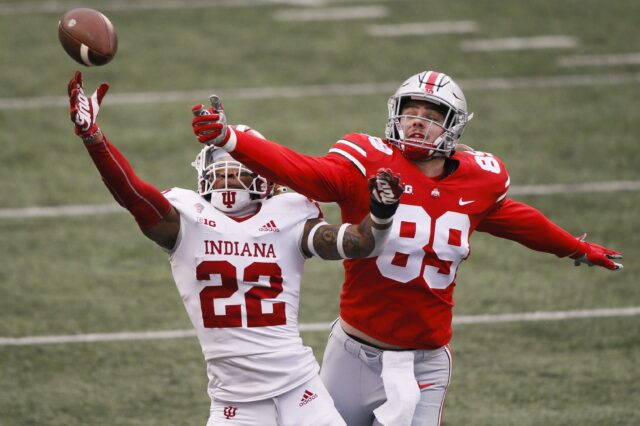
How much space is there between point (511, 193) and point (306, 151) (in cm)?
192

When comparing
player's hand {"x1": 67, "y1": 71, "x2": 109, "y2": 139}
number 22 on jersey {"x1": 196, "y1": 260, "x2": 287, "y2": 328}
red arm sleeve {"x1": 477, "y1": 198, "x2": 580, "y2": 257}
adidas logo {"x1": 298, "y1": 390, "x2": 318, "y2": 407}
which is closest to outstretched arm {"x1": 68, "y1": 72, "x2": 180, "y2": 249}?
player's hand {"x1": 67, "y1": 71, "x2": 109, "y2": 139}

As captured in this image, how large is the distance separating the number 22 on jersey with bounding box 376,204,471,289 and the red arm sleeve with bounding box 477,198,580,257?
304mm

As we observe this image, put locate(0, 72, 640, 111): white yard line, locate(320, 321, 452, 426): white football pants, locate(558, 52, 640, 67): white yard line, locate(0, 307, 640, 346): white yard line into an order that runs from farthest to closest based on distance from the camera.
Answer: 1. locate(558, 52, 640, 67): white yard line
2. locate(0, 72, 640, 111): white yard line
3. locate(0, 307, 640, 346): white yard line
4. locate(320, 321, 452, 426): white football pants

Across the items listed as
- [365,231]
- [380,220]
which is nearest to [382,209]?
[380,220]

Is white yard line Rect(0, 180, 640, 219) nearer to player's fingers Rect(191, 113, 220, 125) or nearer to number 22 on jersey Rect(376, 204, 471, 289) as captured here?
number 22 on jersey Rect(376, 204, 471, 289)

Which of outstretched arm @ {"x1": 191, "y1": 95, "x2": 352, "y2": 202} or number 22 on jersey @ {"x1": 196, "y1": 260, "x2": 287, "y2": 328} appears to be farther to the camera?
number 22 on jersey @ {"x1": 196, "y1": 260, "x2": 287, "y2": 328}

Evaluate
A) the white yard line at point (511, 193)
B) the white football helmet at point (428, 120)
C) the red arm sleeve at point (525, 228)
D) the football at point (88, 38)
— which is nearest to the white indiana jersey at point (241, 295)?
the white football helmet at point (428, 120)

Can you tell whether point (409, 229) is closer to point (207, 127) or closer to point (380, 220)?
point (380, 220)

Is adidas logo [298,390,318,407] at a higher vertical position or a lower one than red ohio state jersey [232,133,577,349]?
lower

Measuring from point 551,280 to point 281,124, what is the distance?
3.73 meters

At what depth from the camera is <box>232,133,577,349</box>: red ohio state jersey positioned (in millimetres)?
5016

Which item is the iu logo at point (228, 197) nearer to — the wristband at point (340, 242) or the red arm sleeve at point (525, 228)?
the wristband at point (340, 242)

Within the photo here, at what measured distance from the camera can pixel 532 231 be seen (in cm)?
545

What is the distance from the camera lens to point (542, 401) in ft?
22.6
